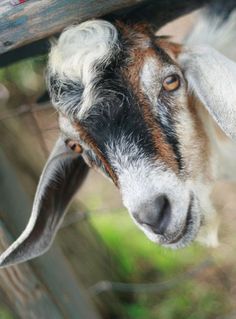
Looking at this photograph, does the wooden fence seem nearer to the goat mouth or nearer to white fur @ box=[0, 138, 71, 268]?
white fur @ box=[0, 138, 71, 268]

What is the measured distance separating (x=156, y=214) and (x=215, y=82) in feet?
1.95

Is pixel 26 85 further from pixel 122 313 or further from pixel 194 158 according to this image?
pixel 194 158

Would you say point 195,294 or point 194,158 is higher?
point 194,158

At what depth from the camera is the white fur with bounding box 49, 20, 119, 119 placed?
8.10ft

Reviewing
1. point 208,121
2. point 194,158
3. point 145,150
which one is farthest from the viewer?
point 208,121

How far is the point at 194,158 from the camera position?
2590 millimetres

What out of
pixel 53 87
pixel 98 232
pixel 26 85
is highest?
pixel 53 87

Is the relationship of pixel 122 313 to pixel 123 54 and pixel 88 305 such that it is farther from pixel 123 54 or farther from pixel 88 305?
pixel 123 54

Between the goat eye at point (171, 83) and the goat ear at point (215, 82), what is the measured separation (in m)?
0.07

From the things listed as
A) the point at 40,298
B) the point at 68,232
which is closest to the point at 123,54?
the point at 40,298

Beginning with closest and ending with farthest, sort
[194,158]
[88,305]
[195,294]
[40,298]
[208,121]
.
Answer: [194,158], [208,121], [40,298], [88,305], [195,294]

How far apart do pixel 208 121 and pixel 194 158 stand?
0.28 m

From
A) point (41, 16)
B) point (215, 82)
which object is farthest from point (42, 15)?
point (215, 82)

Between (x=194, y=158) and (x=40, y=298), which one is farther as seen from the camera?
(x=40, y=298)
